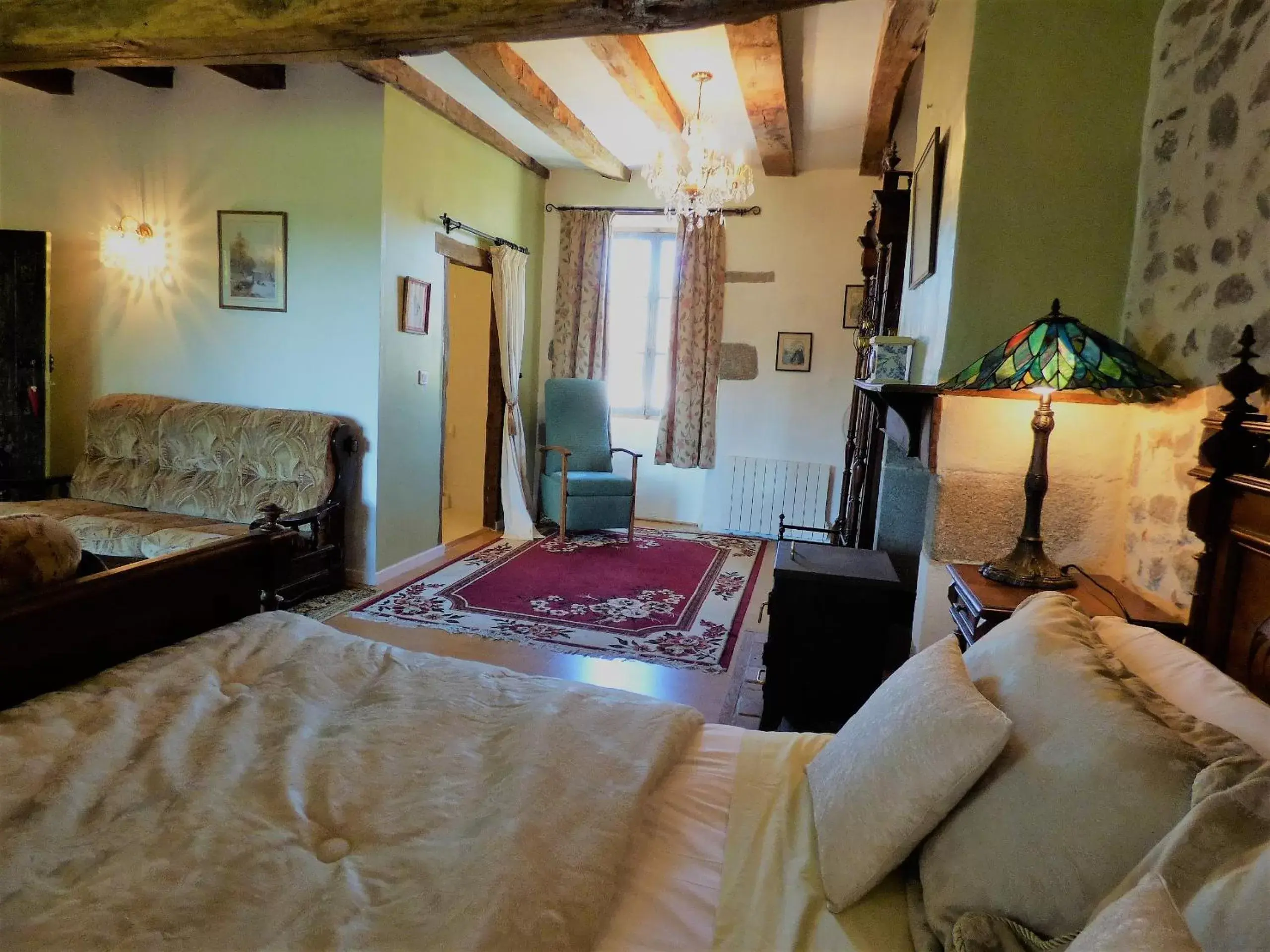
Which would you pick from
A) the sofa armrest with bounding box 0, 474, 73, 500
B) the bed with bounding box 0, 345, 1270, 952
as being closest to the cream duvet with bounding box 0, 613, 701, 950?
the bed with bounding box 0, 345, 1270, 952

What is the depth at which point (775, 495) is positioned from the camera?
573 centimetres

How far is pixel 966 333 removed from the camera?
6.98ft

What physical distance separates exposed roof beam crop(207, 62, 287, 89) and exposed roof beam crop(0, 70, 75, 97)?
967mm

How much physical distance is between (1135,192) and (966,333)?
55 centimetres

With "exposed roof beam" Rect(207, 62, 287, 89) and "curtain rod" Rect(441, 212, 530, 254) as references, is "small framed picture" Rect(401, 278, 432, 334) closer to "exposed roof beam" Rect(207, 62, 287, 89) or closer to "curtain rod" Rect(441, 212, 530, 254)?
"curtain rod" Rect(441, 212, 530, 254)

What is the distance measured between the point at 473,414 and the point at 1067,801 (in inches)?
200

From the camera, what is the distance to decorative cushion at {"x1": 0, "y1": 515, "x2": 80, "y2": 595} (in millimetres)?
1341

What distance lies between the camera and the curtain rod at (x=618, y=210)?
564cm

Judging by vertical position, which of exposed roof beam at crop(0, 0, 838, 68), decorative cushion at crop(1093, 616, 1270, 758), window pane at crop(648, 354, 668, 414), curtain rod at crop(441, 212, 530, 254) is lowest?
decorative cushion at crop(1093, 616, 1270, 758)

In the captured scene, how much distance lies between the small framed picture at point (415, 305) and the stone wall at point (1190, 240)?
3.44 m

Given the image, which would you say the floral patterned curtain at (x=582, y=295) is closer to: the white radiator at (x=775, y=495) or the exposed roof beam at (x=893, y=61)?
the white radiator at (x=775, y=495)

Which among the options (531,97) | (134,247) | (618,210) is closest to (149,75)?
(134,247)

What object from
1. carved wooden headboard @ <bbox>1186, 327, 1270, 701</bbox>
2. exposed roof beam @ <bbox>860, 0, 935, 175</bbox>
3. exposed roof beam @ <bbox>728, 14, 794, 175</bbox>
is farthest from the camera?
exposed roof beam @ <bbox>728, 14, 794, 175</bbox>

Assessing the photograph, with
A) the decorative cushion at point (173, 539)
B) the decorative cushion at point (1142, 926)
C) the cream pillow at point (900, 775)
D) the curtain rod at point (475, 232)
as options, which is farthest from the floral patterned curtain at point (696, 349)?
the decorative cushion at point (1142, 926)
